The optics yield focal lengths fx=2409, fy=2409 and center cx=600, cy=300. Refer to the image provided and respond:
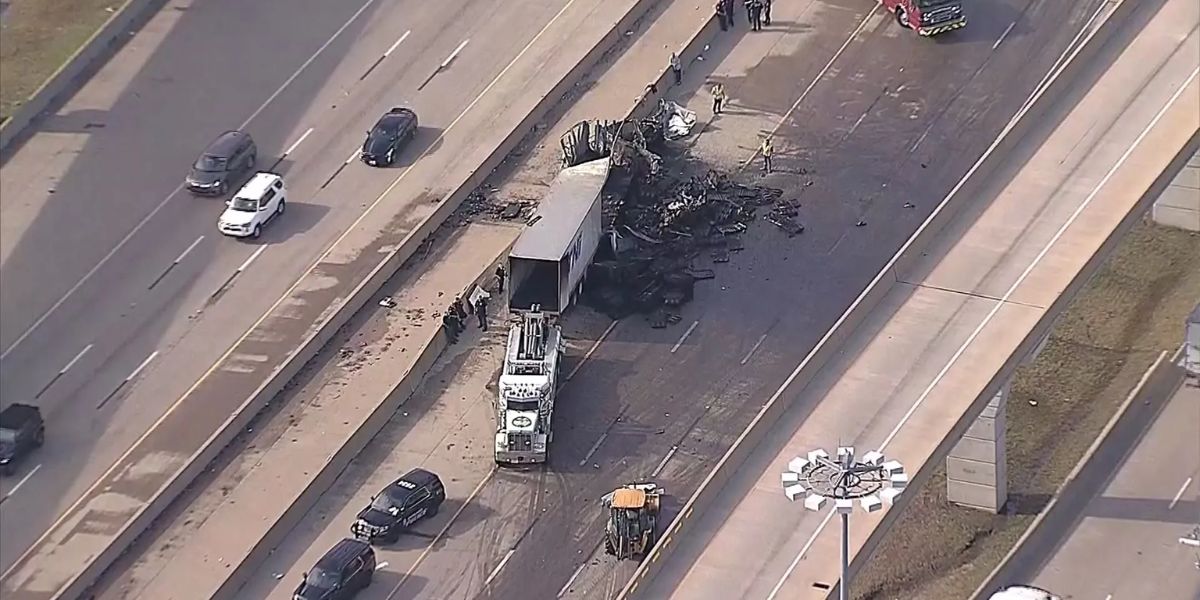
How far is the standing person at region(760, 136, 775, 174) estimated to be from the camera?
88875 millimetres

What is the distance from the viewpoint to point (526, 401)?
74.2 metres

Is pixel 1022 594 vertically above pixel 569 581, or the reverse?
pixel 1022 594

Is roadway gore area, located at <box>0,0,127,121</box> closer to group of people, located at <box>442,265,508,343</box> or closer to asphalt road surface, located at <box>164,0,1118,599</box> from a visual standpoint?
group of people, located at <box>442,265,508,343</box>

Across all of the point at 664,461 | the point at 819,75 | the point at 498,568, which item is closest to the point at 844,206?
the point at 819,75

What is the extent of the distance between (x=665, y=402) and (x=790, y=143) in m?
17.0

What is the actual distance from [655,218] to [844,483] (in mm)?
28572

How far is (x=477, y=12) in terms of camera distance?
3952 inches

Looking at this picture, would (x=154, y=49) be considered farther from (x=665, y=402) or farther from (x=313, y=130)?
(x=665, y=402)

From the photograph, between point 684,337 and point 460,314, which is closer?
point 684,337

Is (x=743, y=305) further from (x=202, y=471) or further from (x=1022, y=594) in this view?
(x=202, y=471)

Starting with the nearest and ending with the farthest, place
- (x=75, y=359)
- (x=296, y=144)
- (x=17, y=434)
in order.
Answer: (x=17, y=434) → (x=75, y=359) → (x=296, y=144)

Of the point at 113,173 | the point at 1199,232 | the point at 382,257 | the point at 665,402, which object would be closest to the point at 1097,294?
the point at 1199,232

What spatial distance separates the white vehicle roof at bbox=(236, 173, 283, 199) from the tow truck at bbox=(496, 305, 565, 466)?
15.5 metres

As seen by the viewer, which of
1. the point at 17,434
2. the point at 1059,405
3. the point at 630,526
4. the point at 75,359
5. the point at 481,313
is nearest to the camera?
the point at 630,526
